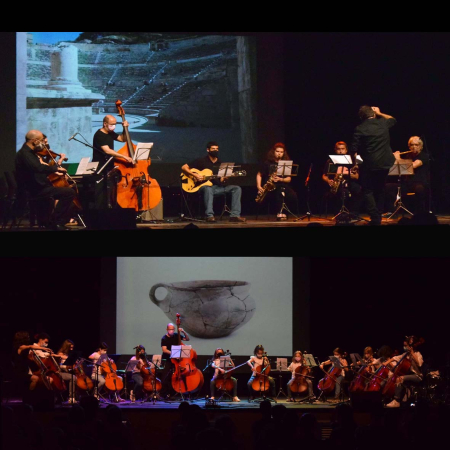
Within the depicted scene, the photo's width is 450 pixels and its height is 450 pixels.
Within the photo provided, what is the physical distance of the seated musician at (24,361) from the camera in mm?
10312

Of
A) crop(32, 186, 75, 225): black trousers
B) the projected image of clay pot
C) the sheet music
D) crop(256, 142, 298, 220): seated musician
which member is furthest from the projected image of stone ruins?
the projected image of clay pot

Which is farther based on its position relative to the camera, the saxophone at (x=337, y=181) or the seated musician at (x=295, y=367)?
the seated musician at (x=295, y=367)

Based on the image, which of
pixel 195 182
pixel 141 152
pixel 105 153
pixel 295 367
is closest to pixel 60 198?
pixel 105 153

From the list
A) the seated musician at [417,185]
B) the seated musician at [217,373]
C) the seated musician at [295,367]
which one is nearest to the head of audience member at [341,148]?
the seated musician at [417,185]

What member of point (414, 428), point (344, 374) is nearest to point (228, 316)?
point (344, 374)

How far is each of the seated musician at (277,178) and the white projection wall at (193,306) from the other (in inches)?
63.0

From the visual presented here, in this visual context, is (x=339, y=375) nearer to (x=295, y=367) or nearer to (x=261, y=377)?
(x=295, y=367)

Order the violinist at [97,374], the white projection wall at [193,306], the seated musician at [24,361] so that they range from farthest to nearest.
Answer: the white projection wall at [193,306], the violinist at [97,374], the seated musician at [24,361]

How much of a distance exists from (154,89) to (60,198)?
2275 millimetres

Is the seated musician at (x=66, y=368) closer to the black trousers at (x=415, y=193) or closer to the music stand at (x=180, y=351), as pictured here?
the music stand at (x=180, y=351)

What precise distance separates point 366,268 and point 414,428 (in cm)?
693

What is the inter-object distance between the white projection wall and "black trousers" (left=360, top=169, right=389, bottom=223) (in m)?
2.10

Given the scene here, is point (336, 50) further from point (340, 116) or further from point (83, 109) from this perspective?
point (83, 109)

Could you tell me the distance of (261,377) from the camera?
36.8ft
